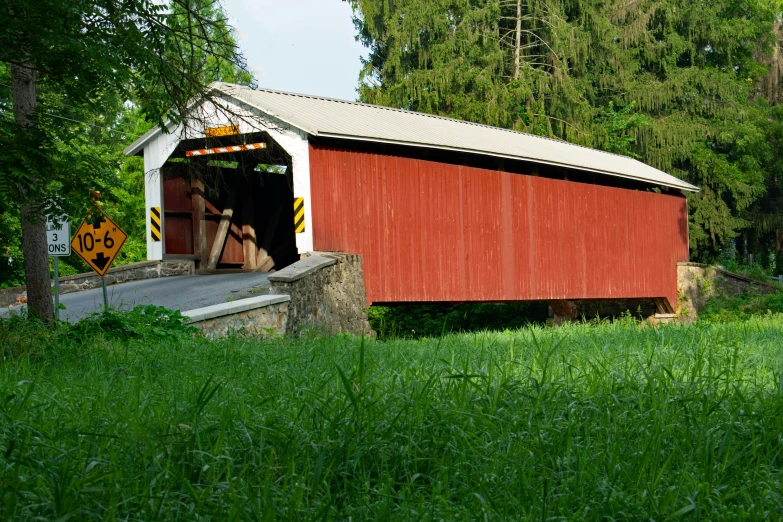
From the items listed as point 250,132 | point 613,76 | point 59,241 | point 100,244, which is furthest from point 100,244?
point 613,76

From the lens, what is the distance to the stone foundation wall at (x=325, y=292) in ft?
34.6

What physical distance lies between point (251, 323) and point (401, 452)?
24.4 feet

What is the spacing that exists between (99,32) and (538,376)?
3.44 meters

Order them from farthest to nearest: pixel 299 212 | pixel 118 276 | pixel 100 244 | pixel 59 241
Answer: pixel 118 276
pixel 299 212
pixel 59 241
pixel 100 244

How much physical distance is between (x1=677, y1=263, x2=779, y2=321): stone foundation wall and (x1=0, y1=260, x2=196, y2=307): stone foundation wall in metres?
12.6

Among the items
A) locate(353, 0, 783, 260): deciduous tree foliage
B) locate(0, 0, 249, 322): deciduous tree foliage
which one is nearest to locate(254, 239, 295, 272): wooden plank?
locate(0, 0, 249, 322): deciduous tree foliage

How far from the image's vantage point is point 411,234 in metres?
13.8

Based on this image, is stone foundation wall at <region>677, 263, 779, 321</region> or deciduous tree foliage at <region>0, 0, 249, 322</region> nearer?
deciduous tree foliage at <region>0, 0, 249, 322</region>

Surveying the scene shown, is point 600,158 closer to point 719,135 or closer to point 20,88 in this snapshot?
point 719,135

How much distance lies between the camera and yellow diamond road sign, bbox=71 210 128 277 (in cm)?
960

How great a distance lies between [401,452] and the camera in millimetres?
2518

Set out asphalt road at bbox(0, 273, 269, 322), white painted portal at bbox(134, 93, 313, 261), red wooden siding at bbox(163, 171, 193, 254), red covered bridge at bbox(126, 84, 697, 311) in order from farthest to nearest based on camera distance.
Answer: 1. red wooden siding at bbox(163, 171, 193, 254)
2. red covered bridge at bbox(126, 84, 697, 311)
3. white painted portal at bbox(134, 93, 313, 261)
4. asphalt road at bbox(0, 273, 269, 322)

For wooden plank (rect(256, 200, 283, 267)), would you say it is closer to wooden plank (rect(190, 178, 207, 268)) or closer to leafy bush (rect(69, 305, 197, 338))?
wooden plank (rect(190, 178, 207, 268))

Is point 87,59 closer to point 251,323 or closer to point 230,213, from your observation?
point 251,323
